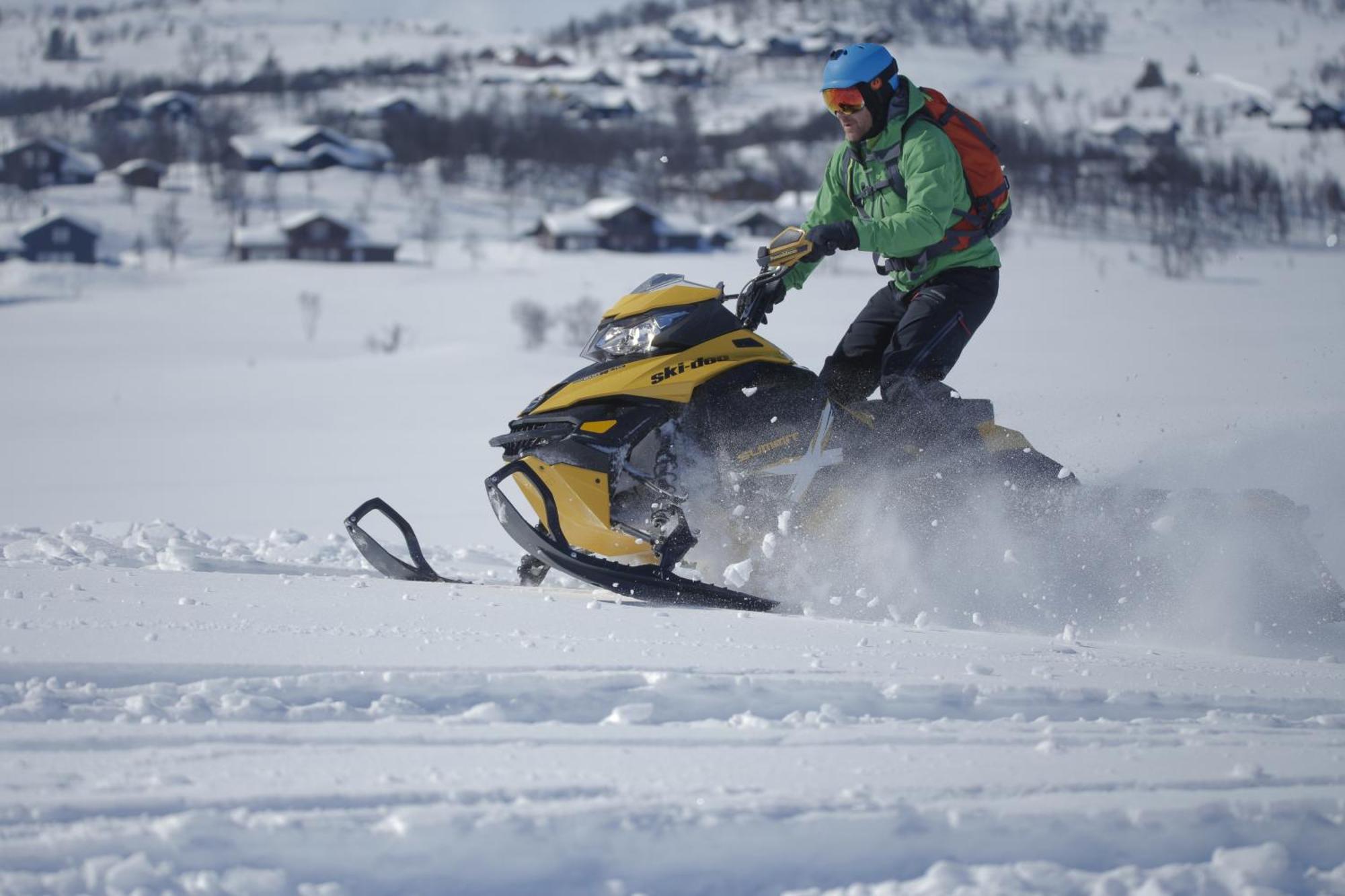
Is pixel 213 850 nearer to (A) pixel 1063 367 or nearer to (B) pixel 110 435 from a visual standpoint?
(B) pixel 110 435

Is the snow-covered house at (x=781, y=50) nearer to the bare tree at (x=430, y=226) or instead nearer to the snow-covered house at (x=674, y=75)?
the snow-covered house at (x=674, y=75)

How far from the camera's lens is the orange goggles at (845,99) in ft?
13.0

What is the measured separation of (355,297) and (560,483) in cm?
3382

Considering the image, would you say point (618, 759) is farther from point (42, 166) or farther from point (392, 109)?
point (392, 109)

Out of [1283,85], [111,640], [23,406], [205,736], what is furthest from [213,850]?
[1283,85]

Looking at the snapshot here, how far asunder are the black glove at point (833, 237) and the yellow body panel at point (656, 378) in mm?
443

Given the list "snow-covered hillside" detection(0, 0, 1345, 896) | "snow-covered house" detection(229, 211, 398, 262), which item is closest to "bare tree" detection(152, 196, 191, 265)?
"snow-covered house" detection(229, 211, 398, 262)

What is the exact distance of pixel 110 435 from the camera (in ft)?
48.9

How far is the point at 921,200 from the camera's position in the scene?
13.0 ft

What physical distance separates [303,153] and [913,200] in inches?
2548

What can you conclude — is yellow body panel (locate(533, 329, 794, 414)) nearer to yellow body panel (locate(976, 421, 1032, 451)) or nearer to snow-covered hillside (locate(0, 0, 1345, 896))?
snow-covered hillside (locate(0, 0, 1345, 896))

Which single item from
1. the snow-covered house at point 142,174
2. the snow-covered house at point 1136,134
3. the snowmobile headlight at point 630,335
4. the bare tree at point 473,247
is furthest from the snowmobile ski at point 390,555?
the snow-covered house at point 1136,134

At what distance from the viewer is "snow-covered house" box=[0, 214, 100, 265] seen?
4503 cm

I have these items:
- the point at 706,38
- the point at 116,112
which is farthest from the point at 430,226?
the point at 706,38
